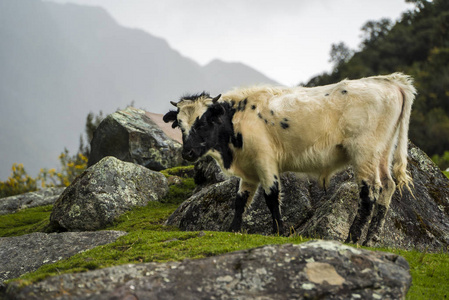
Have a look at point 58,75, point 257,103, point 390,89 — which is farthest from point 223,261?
point 58,75

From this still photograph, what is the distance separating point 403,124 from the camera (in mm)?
9477

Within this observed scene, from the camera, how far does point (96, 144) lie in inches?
878

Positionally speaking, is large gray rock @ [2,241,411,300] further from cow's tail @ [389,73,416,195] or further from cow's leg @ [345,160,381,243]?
cow's tail @ [389,73,416,195]

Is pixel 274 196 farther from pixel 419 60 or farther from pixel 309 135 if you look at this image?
pixel 419 60

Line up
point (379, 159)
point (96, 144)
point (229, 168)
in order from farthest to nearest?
1. point (96, 144)
2. point (229, 168)
3. point (379, 159)

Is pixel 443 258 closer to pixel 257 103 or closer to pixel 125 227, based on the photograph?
pixel 257 103

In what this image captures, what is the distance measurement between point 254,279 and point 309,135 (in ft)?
16.7

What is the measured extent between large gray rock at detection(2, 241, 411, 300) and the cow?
150 inches

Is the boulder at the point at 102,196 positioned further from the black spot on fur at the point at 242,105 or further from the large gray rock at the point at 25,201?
the large gray rock at the point at 25,201

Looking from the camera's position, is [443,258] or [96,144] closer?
[443,258]

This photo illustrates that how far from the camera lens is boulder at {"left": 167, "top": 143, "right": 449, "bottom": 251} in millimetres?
10086

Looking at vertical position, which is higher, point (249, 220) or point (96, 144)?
point (96, 144)

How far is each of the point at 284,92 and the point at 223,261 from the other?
19.7ft

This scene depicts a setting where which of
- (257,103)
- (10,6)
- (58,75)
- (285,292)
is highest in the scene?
(10,6)
